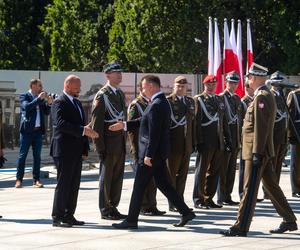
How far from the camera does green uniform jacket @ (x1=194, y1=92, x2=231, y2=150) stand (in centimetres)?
1473

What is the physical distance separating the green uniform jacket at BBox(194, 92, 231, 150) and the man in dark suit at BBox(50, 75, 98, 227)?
266cm

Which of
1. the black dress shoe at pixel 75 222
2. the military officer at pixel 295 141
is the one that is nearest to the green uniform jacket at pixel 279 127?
the military officer at pixel 295 141

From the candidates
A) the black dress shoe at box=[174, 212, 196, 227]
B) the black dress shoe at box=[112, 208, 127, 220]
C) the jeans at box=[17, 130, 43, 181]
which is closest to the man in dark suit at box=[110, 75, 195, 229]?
the black dress shoe at box=[174, 212, 196, 227]

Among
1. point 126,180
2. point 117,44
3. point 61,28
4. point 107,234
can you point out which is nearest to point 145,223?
point 107,234

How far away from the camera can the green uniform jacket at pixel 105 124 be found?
42.3 feet

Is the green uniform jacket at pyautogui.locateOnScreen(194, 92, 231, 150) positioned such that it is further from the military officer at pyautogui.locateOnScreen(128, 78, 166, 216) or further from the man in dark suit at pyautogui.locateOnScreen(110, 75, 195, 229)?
the man in dark suit at pyautogui.locateOnScreen(110, 75, 195, 229)

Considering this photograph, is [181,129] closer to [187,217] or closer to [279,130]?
[279,130]

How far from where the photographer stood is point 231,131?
49.9 ft

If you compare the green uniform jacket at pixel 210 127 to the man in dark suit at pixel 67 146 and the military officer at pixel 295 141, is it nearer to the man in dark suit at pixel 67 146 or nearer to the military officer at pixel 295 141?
the military officer at pixel 295 141

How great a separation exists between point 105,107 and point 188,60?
22208mm

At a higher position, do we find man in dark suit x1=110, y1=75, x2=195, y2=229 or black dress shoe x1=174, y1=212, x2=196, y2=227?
man in dark suit x1=110, y1=75, x2=195, y2=229

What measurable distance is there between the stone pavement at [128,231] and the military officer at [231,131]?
42 centimetres

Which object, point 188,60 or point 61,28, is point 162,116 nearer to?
point 188,60

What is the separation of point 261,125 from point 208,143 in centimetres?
354
